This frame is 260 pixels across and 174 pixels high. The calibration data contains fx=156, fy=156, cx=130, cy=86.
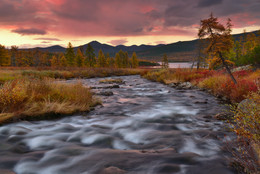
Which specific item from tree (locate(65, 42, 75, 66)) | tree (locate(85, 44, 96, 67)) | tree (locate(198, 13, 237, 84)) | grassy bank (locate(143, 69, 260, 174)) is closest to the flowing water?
grassy bank (locate(143, 69, 260, 174))

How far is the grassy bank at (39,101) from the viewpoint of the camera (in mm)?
5352

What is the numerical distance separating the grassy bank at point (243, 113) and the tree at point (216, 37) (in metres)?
1.15

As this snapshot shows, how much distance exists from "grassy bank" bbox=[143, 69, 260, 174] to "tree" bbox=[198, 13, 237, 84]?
1.15 m

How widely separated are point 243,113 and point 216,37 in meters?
7.75

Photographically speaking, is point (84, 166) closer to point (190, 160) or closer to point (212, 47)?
point (190, 160)

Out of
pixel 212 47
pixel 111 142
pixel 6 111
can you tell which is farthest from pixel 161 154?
pixel 212 47

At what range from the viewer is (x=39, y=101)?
6074mm

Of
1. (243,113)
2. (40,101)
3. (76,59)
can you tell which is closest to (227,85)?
(243,113)

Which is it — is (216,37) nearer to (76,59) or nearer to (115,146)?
(115,146)

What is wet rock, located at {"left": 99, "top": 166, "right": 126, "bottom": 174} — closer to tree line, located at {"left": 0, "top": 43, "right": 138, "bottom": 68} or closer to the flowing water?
the flowing water

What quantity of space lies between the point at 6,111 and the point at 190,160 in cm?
581

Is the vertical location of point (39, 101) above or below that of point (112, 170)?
above

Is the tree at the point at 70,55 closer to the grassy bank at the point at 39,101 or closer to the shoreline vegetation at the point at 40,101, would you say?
the shoreline vegetation at the point at 40,101

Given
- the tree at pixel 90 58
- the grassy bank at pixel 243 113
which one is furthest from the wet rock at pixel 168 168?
the tree at pixel 90 58
